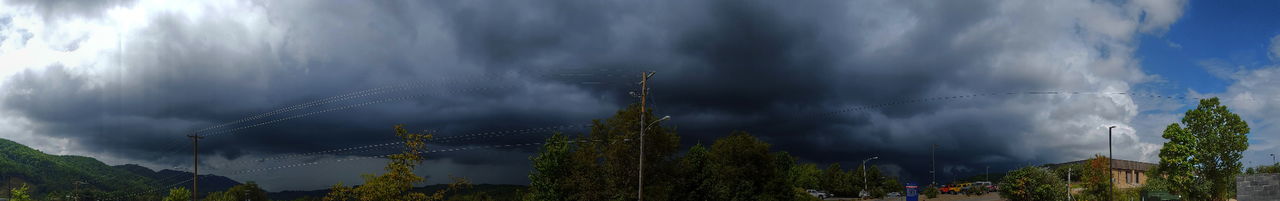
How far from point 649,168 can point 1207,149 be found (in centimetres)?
4858

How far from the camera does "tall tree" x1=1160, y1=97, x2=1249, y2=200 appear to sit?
6894 cm

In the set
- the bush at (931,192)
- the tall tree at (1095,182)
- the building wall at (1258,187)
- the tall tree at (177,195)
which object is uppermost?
the building wall at (1258,187)

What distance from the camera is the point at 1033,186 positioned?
7938 centimetres

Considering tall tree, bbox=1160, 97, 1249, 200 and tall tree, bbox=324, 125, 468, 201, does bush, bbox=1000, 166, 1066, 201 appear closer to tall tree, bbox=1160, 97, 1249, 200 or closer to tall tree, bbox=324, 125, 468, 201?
tall tree, bbox=1160, 97, 1249, 200

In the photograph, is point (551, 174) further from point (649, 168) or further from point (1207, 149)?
point (1207, 149)

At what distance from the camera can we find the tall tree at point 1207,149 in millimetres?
68938

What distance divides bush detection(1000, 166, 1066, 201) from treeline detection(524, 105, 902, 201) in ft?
95.1

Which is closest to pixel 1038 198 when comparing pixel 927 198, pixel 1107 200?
pixel 1107 200

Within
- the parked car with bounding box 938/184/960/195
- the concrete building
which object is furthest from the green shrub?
the concrete building

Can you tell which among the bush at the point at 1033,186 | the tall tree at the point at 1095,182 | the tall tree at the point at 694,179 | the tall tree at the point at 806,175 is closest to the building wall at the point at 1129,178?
the tall tree at the point at 1095,182

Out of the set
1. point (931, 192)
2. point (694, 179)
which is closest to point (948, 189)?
point (931, 192)

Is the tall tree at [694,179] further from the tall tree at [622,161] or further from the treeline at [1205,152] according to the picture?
the treeline at [1205,152]

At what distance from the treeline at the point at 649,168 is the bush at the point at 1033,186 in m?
29.0

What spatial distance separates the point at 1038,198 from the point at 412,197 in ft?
192
